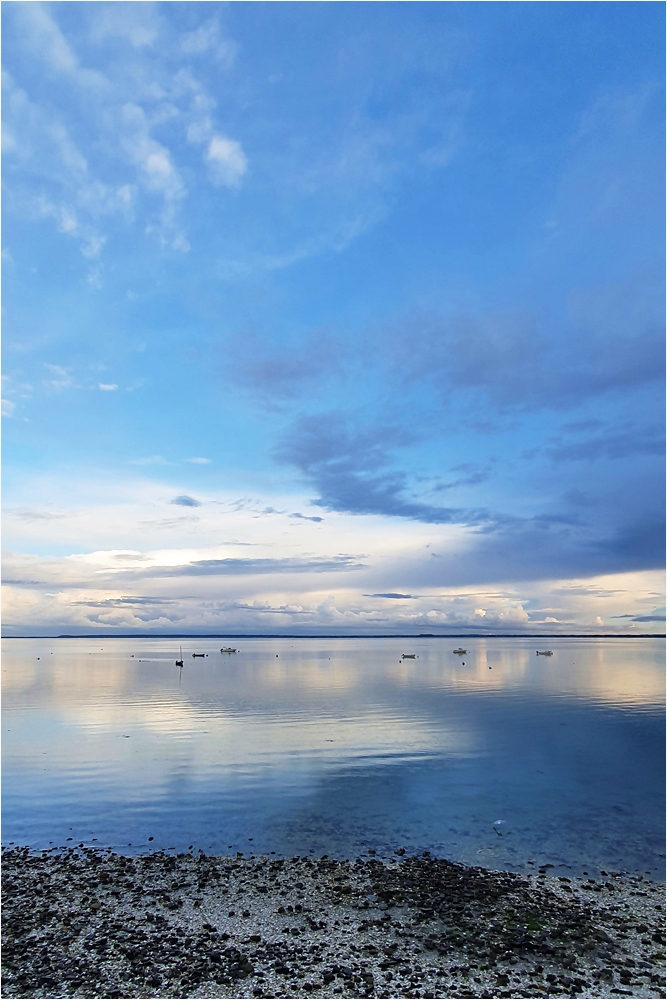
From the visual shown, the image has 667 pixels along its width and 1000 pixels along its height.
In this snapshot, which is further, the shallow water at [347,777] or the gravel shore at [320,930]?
the shallow water at [347,777]

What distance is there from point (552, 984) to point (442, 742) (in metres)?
37.9

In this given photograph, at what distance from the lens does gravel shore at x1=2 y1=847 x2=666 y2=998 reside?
617 inches

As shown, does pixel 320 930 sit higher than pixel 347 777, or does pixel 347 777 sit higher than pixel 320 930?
pixel 320 930

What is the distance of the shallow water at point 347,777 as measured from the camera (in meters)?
28.4

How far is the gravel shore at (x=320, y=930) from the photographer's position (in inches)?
617

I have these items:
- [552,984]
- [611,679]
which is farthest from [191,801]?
[611,679]

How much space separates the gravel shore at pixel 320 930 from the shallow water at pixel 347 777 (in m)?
2.93

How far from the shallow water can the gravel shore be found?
2.93m

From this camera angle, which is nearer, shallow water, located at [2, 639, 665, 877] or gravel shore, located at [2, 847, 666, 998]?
gravel shore, located at [2, 847, 666, 998]

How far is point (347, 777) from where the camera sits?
38938 millimetres

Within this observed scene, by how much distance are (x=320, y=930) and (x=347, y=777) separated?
20.8 m

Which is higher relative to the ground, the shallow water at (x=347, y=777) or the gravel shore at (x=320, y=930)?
the gravel shore at (x=320, y=930)

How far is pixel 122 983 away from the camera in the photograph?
15.6m

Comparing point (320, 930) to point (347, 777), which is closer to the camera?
point (320, 930)
